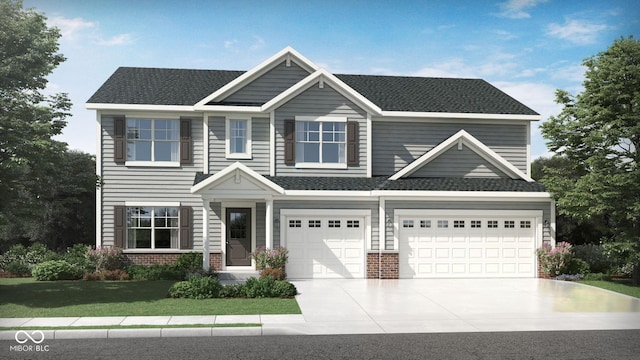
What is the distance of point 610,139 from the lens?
19500 mm

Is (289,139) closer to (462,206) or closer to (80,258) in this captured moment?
(462,206)

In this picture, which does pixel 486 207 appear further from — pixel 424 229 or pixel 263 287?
pixel 263 287

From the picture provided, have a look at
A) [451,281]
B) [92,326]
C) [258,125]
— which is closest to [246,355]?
[92,326]

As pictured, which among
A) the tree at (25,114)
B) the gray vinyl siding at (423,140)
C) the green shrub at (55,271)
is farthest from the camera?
the gray vinyl siding at (423,140)

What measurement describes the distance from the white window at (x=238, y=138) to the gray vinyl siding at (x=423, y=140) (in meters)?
4.67

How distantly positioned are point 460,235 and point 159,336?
12703 millimetres

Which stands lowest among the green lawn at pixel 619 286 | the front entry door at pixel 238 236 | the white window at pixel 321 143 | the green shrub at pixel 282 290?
the green lawn at pixel 619 286

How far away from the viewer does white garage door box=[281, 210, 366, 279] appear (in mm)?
21047

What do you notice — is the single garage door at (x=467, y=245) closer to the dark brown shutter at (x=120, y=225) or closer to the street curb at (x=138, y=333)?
the dark brown shutter at (x=120, y=225)

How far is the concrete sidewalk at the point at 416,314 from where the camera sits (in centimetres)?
1170

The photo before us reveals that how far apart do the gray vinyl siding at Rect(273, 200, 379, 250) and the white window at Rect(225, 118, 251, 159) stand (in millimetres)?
2581

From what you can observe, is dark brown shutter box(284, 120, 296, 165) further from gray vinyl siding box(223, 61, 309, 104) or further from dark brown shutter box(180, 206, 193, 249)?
dark brown shutter box(180, 206, 193, 249)

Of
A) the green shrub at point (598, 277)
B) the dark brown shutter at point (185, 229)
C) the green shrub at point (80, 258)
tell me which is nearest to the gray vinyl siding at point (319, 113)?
the dark brown shutter at point (185, 229)

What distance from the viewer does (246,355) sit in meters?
9.73
